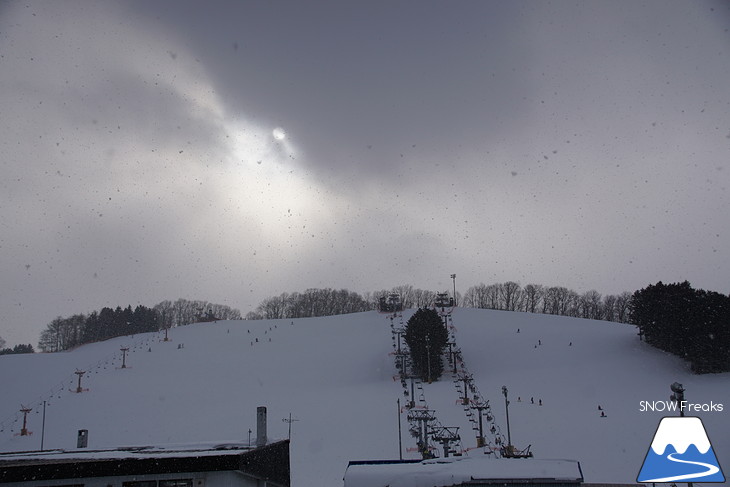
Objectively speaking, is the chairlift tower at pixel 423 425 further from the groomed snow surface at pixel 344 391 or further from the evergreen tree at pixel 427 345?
the evergreen tree at pixel 427 345

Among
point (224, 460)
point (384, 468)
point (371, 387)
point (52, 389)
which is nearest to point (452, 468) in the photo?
point (384, 468)

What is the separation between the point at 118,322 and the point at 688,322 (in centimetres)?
11720

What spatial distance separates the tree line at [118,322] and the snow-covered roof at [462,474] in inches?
4308

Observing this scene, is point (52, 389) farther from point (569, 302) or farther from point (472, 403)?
point (569, 302)

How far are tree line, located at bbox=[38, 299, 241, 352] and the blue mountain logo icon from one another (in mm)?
122967

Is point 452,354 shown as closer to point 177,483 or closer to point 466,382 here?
point 466,382

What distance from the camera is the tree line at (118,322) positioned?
→ 417ft

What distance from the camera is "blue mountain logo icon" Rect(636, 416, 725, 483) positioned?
4.65 metres

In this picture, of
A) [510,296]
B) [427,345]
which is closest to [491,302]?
[510,296]

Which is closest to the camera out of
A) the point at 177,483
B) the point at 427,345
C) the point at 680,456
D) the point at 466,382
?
the point at 680,456

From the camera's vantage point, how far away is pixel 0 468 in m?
14.7

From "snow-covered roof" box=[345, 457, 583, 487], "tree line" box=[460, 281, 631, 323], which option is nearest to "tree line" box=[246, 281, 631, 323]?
"tree line" box=[460, 281, 631, 323]

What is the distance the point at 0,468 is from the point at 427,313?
5714 cm

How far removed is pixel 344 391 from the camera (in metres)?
60.0
